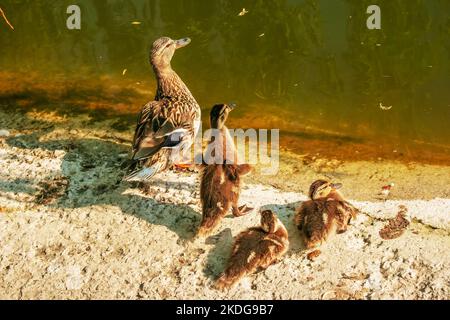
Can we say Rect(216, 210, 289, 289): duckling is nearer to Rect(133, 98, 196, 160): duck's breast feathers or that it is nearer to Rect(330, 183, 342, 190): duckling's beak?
Rect(330, 183, 342, 190): duckling's beak

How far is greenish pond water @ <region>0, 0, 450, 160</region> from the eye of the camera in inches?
279

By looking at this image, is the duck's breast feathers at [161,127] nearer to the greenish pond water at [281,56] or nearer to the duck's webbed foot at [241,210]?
the duck's webbed foot at [241,210]

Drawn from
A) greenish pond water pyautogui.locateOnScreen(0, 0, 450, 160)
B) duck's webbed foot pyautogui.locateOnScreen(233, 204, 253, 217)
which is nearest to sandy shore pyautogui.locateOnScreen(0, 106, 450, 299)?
duck's webbed foot pyautogui.locateOnScreen(233, 204, 253, 217)

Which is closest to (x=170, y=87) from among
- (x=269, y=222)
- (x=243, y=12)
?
(x=269, y=222)

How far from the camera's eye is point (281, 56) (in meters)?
8.00

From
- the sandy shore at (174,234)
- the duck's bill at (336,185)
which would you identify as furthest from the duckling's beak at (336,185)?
the sandy shore at (174,234)

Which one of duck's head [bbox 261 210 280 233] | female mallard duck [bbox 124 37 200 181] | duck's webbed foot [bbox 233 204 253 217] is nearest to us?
duck's head [bbox 261 210 280 233]

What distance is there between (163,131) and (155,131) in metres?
0.07

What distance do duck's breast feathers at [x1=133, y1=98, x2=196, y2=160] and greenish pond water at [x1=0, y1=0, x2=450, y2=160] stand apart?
1.23 m

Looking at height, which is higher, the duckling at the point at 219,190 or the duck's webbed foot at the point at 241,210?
the duckling at the point at 219,190

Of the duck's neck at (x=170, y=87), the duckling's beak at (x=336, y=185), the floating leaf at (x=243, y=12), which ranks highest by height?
the floating leaf at (x=243, y=12)

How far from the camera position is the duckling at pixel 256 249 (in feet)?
14.9

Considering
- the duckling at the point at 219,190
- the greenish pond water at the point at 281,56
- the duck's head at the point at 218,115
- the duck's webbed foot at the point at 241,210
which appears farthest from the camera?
the greenish pond water at the point at 281,56

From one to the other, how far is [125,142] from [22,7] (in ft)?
13.9
